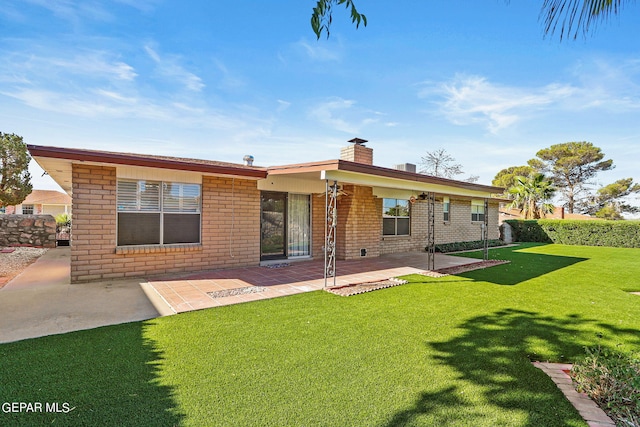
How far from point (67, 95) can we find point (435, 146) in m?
33.9

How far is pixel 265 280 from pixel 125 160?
421 cm

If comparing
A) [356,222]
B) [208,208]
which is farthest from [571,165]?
[208,208]

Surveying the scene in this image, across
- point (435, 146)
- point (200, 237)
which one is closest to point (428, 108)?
point (200, 237)

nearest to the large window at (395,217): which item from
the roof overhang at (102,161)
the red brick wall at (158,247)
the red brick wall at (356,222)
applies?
the red brick wall at (356,222)

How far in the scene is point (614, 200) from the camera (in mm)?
34656

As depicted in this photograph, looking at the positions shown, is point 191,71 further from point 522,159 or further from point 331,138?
point 522,159

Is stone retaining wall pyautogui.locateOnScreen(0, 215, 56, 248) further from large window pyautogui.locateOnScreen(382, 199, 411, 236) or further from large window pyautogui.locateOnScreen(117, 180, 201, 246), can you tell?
large window pyautogui.locateOnScreen(382, 199, 411, 236)

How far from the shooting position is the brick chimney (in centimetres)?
1190

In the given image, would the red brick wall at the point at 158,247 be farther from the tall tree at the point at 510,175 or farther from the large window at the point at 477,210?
the tall tree at the point at 510,175

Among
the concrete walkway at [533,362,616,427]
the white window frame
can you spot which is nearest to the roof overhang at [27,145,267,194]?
the concrete walkway at [533,362,616,427]

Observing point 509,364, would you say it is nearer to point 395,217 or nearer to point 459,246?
point 395,217

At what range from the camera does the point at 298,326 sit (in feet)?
15.6

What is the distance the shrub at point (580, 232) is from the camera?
1838cm

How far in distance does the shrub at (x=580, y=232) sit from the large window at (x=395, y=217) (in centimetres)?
1282
